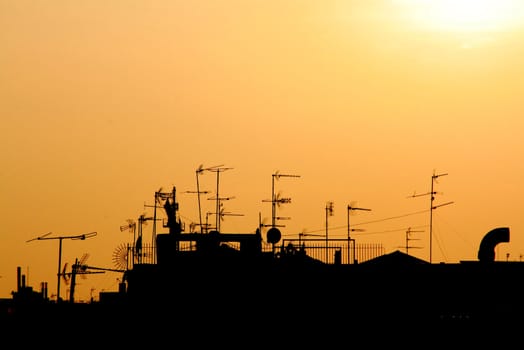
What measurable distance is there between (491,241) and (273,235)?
39.3ft

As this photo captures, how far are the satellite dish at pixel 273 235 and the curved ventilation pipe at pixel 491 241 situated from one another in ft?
37.0

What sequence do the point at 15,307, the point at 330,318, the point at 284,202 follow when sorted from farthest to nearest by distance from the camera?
the point at 15,307
the point at 284,202
the point at 330,318

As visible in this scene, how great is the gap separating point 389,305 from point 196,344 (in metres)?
9.16

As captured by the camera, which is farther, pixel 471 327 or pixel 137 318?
pixel 137 318

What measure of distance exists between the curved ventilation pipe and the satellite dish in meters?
11.3

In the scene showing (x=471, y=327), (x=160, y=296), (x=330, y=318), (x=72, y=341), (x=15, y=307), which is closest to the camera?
(x=471, y=327)

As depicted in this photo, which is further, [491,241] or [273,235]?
[273,235]

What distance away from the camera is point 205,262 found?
66938mm

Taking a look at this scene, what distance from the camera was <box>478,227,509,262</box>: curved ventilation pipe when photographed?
6316 centimetres

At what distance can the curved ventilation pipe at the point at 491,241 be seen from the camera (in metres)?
63.2

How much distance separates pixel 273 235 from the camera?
231ft

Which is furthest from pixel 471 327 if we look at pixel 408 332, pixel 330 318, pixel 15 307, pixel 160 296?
pixel 15 307

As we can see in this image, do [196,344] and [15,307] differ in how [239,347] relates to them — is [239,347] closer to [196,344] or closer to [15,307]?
[196,344]

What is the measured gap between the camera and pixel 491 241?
63.7 m
